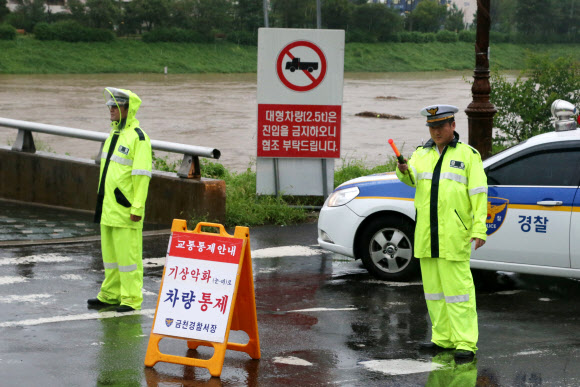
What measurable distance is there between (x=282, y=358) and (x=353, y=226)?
2722mm

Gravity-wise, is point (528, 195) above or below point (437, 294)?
above

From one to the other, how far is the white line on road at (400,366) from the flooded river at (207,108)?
33.5ft

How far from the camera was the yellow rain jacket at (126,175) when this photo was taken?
739 centimetres

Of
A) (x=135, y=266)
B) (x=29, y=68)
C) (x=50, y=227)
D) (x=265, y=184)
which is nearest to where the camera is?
(x=135, y=266)

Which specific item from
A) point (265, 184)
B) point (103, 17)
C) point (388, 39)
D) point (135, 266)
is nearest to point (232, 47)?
point (103, 17)

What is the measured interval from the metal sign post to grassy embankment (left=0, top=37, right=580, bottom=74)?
53.6 m

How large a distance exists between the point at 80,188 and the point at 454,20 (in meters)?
89.3

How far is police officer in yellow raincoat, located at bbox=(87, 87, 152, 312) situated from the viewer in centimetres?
740

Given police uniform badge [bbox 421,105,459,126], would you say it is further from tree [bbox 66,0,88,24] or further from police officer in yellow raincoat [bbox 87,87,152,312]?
tree [bbox 66,0,88,24]

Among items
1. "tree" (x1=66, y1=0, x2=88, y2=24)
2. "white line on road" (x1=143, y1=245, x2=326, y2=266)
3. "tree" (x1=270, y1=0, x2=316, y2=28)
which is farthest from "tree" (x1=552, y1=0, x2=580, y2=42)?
"tree" (x1=66, y1=0, x2=88, y2=24)

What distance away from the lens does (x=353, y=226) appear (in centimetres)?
874

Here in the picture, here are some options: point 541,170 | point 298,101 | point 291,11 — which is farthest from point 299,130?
point 291,11

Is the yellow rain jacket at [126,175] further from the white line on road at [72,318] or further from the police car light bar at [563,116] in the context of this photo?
the police car light bar at [563,116]

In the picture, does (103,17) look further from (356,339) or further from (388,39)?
(356,339)
